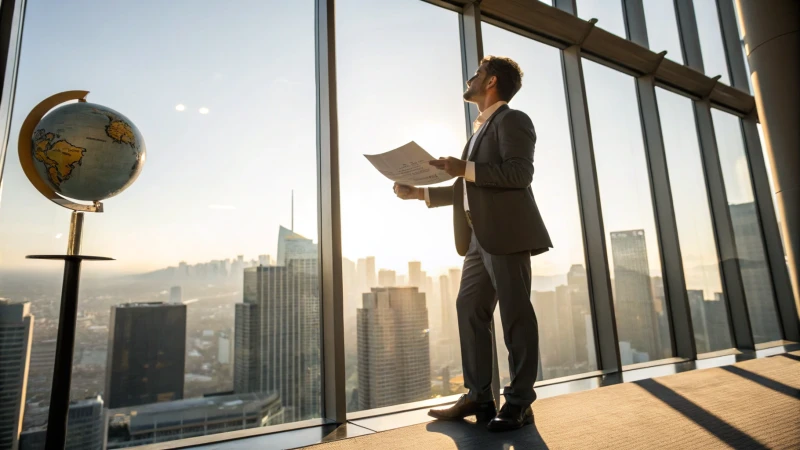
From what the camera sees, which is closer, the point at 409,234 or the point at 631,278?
the point at 409,234

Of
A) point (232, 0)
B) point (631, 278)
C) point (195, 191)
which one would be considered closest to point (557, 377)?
point (631, 278)

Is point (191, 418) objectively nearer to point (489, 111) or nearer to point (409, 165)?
point (409, 165)

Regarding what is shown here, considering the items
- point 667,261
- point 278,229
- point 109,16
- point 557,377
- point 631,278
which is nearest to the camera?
point 109,16

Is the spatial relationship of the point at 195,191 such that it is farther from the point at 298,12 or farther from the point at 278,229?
the point at 298,12

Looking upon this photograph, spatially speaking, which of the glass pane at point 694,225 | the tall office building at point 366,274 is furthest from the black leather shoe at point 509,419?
the glass pane at point 694,225

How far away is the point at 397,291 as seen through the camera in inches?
99.6

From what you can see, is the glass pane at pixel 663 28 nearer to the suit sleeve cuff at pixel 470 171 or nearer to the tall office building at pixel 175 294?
the suit sleeve cuff at pixel 470 171

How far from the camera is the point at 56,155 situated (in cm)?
123

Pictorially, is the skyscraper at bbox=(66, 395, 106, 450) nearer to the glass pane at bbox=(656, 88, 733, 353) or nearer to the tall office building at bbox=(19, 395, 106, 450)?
the tall office building at bbox=(19, 395, 106, 450)

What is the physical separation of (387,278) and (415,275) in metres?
0.20

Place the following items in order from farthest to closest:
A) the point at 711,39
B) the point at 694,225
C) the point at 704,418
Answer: the point at 711,39, the point at 694,225, the point at 704,418

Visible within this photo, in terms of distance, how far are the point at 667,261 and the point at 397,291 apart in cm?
283

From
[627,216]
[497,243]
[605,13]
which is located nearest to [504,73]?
[497,243]

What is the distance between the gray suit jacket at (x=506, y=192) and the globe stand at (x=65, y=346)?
127cm
